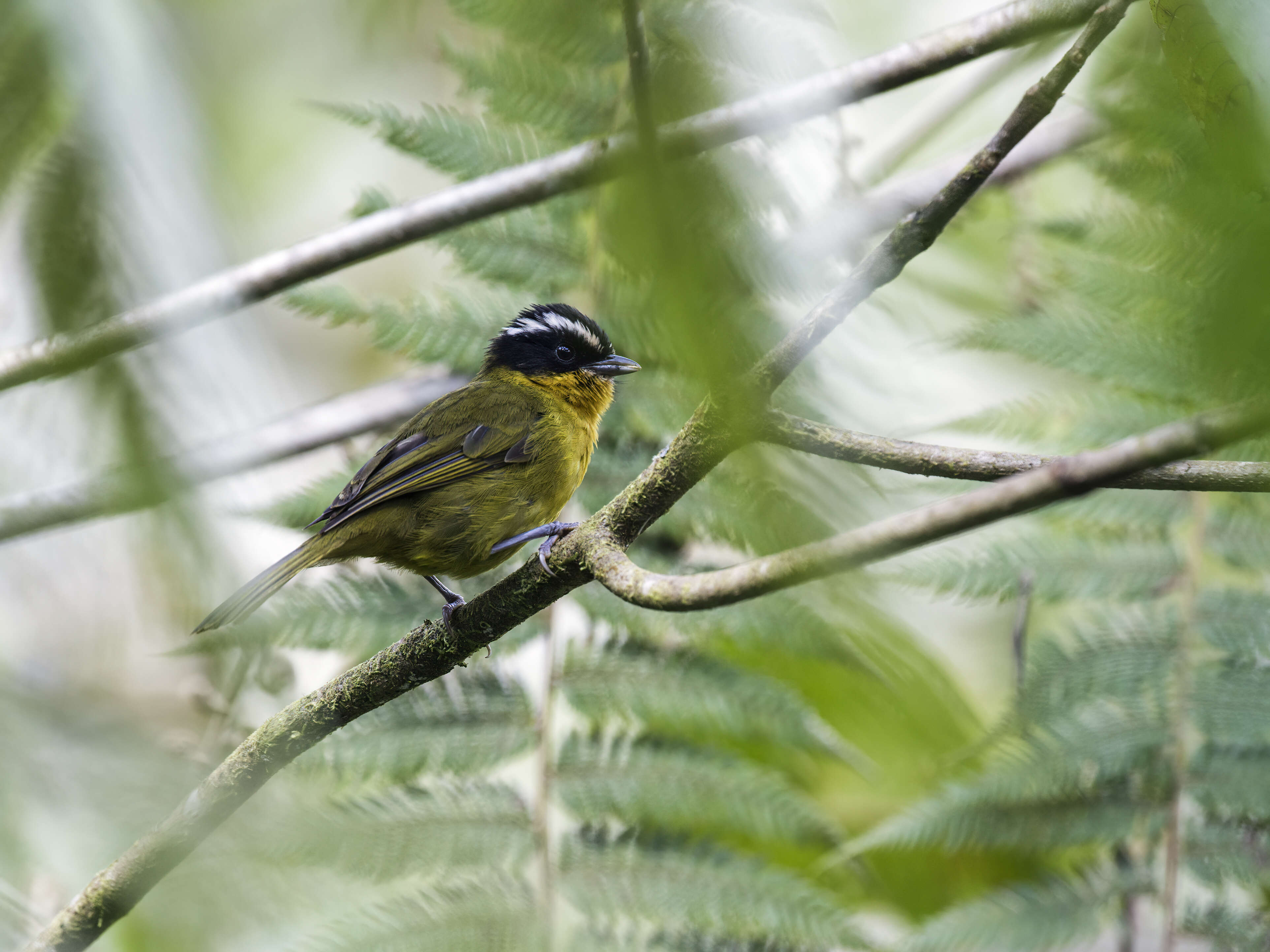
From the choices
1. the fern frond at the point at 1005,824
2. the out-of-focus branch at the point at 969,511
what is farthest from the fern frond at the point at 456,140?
the out-of-focus branch at the point at 969,511

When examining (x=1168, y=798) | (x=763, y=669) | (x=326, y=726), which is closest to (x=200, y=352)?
(x=326, y=726)

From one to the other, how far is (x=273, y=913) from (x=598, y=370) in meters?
2.28

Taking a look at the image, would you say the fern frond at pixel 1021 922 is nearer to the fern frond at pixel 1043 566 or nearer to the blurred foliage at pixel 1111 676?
the blurred foliage at pixel 1111 676

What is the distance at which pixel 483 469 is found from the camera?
2.69m

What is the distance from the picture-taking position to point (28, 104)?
A: 0.59 m

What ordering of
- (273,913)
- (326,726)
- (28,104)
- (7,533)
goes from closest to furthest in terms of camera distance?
(28,104)
(273,913)
(326,726)
(7,533)

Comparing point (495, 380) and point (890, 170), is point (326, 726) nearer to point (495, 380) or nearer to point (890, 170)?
point (495, 380)

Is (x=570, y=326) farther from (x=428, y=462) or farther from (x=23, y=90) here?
(x=23, y=90)

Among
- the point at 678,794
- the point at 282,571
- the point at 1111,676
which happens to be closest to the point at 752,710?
the point at 678,794

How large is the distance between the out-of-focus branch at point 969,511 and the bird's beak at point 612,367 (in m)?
1.84

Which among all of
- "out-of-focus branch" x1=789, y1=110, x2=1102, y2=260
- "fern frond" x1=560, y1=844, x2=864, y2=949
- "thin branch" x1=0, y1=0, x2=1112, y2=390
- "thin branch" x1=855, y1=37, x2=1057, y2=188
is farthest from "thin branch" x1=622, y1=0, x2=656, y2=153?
"thin branch" x1=855, y1=37, x2=1057, y2=188

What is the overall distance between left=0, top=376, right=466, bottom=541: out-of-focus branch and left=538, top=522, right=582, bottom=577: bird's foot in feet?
1.46

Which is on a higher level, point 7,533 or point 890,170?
point 890,170

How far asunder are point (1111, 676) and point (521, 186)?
7.66ft
